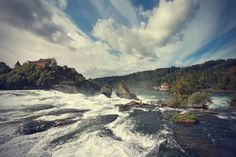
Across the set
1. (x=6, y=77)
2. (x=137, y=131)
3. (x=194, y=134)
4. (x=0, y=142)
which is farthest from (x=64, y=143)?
(x=6, y=77)

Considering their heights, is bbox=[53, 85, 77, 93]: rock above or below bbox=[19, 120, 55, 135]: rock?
above

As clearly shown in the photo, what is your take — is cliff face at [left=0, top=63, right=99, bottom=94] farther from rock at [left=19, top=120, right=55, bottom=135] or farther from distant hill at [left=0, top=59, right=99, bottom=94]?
rock at [left=19, top=120, right=55, bottom=135]

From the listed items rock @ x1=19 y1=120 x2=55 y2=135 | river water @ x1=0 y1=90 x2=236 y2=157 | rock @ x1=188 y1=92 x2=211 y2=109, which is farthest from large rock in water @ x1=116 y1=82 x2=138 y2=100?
rock @ x1=19 y1=120 x2=55 y2=135

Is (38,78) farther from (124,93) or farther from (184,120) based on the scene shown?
(184,120)

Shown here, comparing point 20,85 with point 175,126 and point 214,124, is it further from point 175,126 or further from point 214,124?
point 214,124

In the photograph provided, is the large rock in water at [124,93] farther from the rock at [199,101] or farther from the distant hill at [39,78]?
the rock at [199,101]

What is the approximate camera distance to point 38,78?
90.7 m

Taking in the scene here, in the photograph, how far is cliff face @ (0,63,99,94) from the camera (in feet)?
277

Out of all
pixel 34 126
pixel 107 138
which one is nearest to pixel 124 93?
pixel 34 126

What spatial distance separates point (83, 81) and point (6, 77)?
40.3 metres

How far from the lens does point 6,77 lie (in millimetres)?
86812

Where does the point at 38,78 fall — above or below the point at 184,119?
above

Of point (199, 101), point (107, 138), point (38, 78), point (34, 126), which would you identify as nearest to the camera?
point (107, 138)

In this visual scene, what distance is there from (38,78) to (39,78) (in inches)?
47.9
